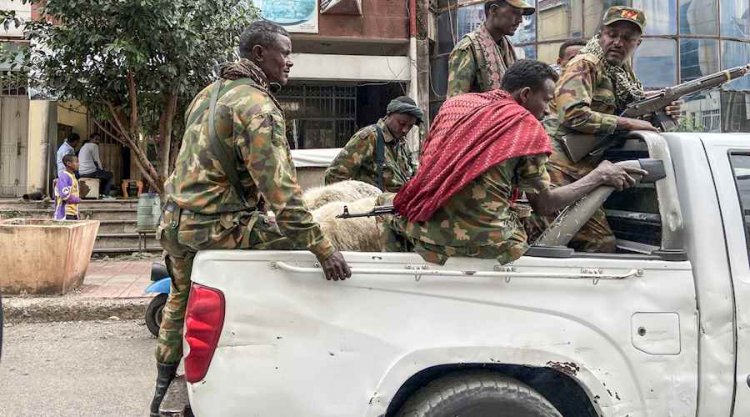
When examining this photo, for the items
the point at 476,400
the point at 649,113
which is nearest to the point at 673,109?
the point at 649,113

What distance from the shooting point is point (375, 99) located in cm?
1595

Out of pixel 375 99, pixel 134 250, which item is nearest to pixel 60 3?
pixel 134 250

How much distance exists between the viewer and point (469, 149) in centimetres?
248

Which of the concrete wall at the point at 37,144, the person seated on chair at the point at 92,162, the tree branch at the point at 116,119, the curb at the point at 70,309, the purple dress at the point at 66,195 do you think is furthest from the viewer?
the concrete wall at the point at 37,144

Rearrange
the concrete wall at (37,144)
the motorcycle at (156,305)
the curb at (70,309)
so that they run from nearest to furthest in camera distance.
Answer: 1. the motorcycle at (156,305)
2. the curb at (70,309)
3. the concrete wall at (37,144)

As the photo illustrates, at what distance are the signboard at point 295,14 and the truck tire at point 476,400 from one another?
41.3ft

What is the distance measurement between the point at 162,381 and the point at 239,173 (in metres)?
1.12

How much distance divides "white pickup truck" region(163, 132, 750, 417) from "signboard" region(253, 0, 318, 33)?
12419 mm

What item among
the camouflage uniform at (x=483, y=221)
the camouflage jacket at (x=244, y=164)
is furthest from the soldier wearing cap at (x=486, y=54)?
the camouflage jacket at (x=244, y=164)

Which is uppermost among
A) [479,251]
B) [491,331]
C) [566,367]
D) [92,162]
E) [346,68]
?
[346,68]

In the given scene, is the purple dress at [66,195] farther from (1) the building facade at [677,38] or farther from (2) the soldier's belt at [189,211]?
(1) the building facade at [677,38]

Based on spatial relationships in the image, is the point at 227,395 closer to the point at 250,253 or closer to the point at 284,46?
the point at 250,253

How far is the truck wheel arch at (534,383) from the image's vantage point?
239 centimetres

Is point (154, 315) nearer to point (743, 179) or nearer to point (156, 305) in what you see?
point (156, 305)
